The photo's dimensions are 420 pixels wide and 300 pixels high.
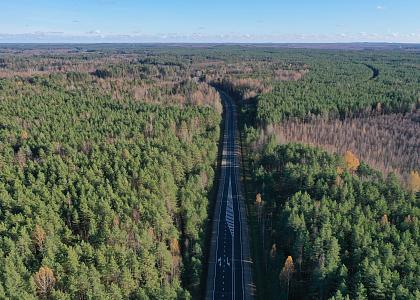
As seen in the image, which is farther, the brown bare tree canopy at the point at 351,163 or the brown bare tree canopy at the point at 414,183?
the brown bare tree canopy at the point at 351,163


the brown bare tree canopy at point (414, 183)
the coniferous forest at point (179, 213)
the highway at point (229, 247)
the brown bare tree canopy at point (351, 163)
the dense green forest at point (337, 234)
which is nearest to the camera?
the dense green forest at point (337, 234)

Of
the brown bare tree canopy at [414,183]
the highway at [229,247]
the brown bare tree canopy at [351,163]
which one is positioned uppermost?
the brown bare tree canopy at [351,163]

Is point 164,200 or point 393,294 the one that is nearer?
point 393,294

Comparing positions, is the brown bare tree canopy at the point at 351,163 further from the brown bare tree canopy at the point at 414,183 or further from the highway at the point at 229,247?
the highway at the point at 229,247

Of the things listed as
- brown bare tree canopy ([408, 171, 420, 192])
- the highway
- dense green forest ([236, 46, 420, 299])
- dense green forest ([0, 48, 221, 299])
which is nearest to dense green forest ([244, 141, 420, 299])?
dense green forest ([236, 46, 420, 299])

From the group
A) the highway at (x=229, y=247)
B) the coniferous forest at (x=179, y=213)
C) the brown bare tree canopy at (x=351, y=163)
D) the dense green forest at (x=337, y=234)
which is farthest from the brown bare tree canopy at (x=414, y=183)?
the highway at (x=229, y=247)

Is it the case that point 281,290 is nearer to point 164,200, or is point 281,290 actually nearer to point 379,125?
point 164,200

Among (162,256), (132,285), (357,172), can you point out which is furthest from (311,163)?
(132,285)
